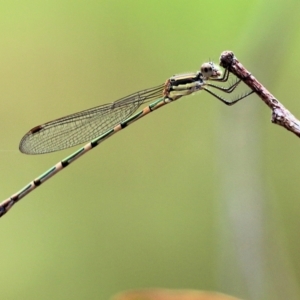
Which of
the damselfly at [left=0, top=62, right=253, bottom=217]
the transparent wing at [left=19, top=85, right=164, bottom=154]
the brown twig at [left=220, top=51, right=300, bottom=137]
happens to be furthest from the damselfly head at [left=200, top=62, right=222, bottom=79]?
the brown twig at [left=220, top=51, right=300, bottom=137]

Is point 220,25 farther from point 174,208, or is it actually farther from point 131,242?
point 131,242

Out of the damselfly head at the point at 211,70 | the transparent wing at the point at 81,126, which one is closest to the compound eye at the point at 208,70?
the damselfly head at the point at 211,70

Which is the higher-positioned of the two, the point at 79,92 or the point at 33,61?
the point at 33,61

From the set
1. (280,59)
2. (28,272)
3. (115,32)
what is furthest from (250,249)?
(115,32)

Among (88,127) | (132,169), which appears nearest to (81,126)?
(88,127)

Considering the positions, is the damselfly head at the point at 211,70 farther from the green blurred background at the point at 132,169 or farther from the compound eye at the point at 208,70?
the green blurred background at the point at 132,169

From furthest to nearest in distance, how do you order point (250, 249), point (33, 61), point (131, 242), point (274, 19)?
point (131, 242)
point (33, 61)
point (250, 249)
point (274, 19)

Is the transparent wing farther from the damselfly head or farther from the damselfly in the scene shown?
the damselfly head
